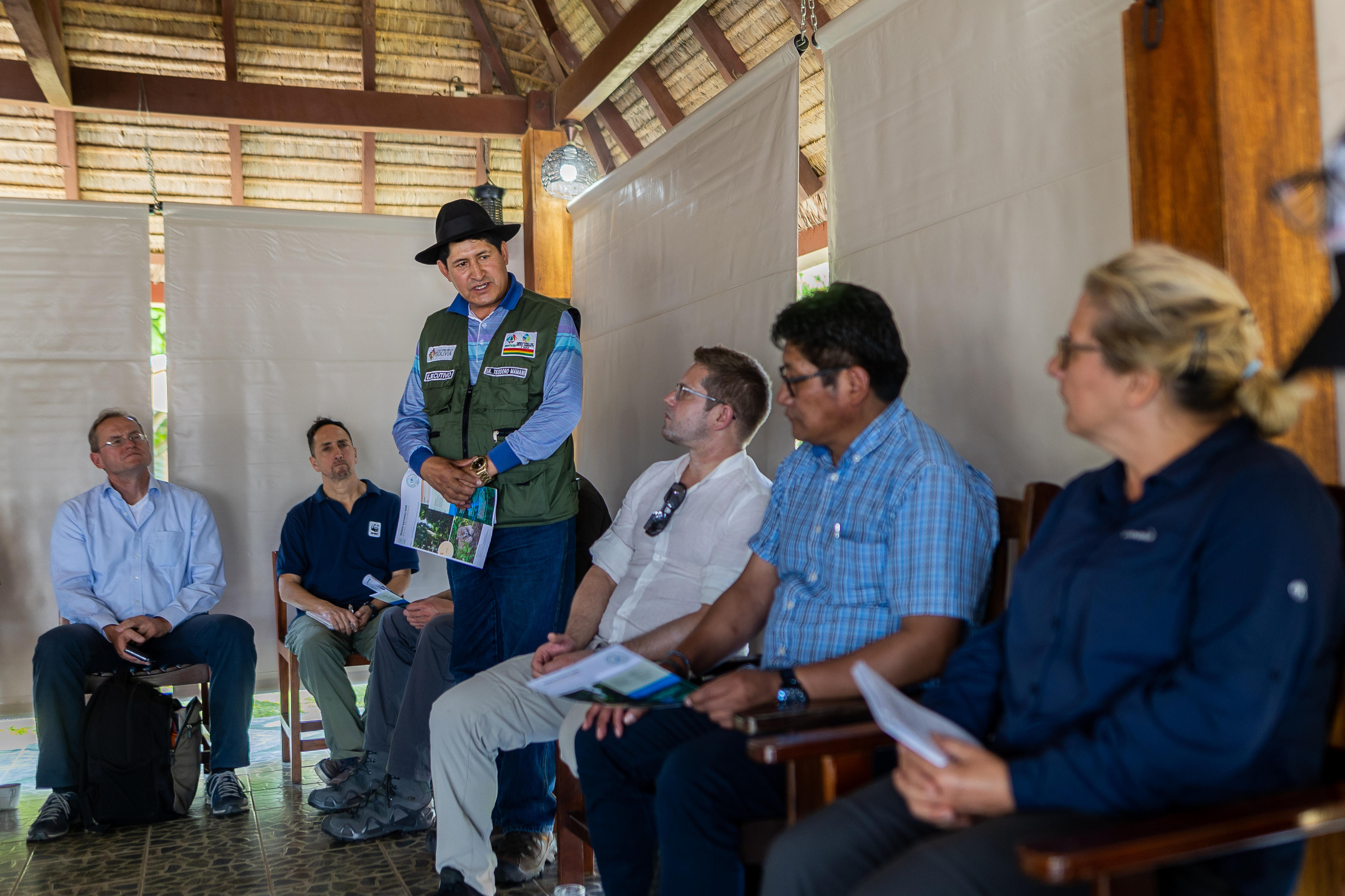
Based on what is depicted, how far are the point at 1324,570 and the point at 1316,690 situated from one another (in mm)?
148

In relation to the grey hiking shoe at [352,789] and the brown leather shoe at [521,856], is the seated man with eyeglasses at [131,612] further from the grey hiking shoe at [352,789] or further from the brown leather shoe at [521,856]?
the brown leather shoe at [521,856]

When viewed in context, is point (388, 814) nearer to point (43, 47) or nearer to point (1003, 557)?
point (1003, 557)

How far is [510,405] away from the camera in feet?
9.44

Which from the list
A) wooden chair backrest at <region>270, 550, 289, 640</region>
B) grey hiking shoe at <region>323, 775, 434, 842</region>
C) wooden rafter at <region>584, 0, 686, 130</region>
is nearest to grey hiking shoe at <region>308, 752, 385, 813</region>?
grey hiking shoe at <region>323, 775, 434, 842</region>

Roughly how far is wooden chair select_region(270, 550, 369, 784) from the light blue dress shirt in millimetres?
293

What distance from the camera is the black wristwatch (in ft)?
5.53

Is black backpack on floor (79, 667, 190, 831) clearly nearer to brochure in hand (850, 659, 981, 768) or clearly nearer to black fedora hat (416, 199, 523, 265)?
black fedora hat (416, 199, 523, 265)

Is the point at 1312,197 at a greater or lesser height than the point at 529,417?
greater

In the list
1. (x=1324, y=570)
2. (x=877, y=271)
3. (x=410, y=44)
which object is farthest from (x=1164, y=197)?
(x=410, y=44)

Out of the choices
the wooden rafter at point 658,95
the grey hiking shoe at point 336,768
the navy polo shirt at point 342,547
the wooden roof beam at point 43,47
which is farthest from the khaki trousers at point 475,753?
the wooden rafter at point 658,95

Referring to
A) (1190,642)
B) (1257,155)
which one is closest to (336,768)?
(1190,642)

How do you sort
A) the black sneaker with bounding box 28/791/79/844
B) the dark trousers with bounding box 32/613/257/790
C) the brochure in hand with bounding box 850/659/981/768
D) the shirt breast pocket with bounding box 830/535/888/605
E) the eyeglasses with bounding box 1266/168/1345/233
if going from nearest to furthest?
1. the eyeglasses with bounding box 1266/168/1345/233
2. the brochure in hand with bounding box 850/659/981/768
3. the shirt breast pocket with bounding box 830/535/888/605
4. the black sneaker with bounding box 28/791/79/844
5. the dark trousers with bounding box 32/613/257/790

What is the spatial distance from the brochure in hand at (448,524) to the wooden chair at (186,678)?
101cm

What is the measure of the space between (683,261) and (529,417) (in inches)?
34.2
